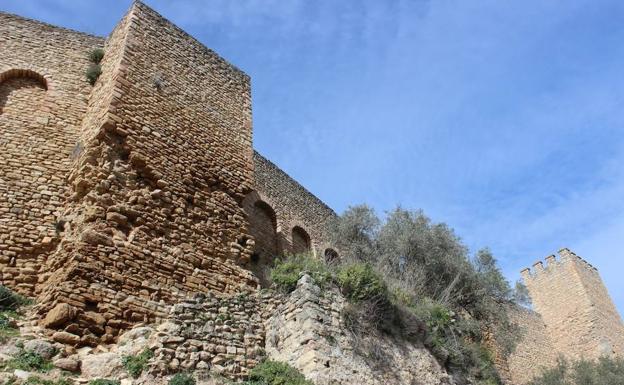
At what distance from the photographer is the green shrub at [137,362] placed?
729 centimetres

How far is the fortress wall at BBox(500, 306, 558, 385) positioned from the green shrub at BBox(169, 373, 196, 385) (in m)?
18.8

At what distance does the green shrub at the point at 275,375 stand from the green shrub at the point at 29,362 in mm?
2635

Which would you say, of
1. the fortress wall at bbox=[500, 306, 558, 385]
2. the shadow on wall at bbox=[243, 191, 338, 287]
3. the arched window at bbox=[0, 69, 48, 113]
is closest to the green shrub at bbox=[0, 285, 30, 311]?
the arched window at bbox=[0, 69, 48, 113]

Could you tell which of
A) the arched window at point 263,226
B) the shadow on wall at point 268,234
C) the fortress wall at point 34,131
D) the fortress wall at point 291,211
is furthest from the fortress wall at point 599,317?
the fortress wall at point 34,131

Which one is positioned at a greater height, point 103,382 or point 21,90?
point 21,90

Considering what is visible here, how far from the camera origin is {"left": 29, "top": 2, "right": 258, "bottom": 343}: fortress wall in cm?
827

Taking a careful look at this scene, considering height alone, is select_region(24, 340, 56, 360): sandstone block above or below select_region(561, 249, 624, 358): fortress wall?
below

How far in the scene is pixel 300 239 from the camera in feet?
58.7

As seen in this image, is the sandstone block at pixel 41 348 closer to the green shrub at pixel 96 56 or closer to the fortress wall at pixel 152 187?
the fortress wall at pixel 152 187

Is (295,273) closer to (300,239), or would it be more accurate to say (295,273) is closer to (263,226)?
(263,226)

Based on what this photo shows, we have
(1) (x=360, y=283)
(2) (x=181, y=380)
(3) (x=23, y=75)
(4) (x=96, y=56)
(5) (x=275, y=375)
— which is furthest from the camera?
(4) (x=96, y=56)

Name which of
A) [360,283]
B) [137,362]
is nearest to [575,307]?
[360,283]

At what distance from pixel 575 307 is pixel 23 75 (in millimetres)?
25473

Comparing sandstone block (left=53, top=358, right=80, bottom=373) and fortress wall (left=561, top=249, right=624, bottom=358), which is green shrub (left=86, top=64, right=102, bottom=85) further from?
fortress wall (left=561, top=249, right=624, bottom=358)
